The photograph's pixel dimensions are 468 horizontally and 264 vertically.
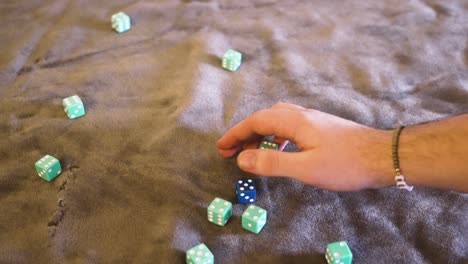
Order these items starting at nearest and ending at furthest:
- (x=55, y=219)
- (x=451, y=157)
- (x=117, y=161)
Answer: (x=451, y=157) < (x=55, y=219) < (x=117, y=161)

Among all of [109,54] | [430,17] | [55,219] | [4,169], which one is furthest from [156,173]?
[430,17]

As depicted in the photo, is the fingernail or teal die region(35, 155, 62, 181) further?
teal die region(35, 155, 62, 181)

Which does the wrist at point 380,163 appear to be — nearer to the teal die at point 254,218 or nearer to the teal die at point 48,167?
the teal die at point 254,218

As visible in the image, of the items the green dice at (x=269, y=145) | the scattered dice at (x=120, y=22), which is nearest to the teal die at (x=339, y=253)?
the green dice at (x=269, y=145)

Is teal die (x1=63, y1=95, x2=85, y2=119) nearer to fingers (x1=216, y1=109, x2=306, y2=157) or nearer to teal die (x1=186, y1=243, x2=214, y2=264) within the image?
fingers (x1=216, y1=109, x2=306, y2=157)

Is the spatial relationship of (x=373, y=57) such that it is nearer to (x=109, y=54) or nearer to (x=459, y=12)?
(x=459, y=12)

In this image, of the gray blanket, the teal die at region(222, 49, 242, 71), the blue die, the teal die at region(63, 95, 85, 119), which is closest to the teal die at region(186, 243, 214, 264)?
the gray blanket
